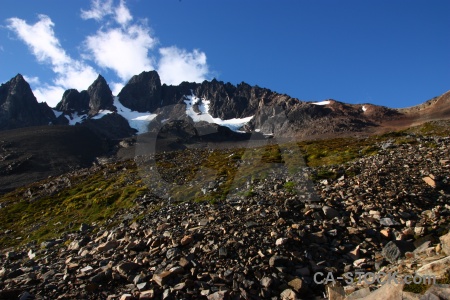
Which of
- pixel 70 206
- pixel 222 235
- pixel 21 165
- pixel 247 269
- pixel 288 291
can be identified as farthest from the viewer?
pixel 21 165

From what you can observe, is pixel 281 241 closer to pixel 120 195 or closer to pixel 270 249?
pixel 270 249

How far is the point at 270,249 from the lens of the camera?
14.0 m

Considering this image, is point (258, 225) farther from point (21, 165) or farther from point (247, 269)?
point (21, 165)

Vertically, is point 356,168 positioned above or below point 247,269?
above

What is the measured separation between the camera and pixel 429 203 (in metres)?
17.5

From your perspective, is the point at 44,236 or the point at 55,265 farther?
the point at 44,236

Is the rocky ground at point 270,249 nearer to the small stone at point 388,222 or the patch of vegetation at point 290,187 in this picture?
the small stone at point 388,222

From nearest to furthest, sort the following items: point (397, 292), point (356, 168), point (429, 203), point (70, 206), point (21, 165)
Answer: point (397, 292) → point (429, 203) → point (356, 168) → point (70, 206) → point (21, 165)

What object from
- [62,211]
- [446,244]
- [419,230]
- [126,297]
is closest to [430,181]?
[419,230]

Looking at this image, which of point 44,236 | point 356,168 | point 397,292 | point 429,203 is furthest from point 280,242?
point 44,236

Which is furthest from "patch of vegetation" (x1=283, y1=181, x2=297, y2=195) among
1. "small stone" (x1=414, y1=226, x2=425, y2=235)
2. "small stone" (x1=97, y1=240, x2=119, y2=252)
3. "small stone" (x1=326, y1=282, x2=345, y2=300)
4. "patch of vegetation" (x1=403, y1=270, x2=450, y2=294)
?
"patch of vegetation" (x1=403, y1=270, x2=450, y2=294)

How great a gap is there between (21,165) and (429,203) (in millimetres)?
149803

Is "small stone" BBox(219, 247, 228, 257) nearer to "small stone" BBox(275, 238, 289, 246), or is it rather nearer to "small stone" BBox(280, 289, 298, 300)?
"small stone" BBox(275, 238, 289, 246)

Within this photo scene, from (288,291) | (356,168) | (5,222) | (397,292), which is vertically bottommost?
(5,222)
